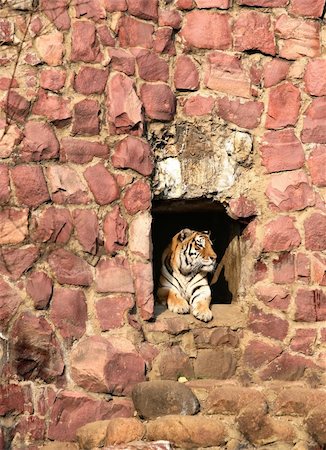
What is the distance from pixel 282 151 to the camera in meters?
8.12

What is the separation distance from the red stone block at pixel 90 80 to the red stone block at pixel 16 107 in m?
0.40

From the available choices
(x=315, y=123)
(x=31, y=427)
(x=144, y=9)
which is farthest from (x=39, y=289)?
(x=315, y=123)

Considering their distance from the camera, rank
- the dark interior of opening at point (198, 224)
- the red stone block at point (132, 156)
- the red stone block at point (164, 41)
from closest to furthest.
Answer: the red stone block at point (132, 156) → the red stone block at point (164, 41) → the dark interior of opening at point (198, 224)

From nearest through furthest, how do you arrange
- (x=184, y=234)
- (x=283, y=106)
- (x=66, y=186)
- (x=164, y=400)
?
(x=164, y=400) → (x=66, y=186) → (x=283, y=106) → (x=184, y=234)

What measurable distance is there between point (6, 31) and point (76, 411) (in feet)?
8.18

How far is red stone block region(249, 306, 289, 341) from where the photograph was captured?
7.98m

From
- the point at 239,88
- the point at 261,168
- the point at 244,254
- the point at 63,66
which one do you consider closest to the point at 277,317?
the point at 244,254

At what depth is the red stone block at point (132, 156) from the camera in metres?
7.59

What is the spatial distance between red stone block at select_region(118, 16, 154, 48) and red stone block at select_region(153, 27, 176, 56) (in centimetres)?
4

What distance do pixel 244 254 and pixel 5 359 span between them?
2062mm

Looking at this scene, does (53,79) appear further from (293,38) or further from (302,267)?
(302,267)

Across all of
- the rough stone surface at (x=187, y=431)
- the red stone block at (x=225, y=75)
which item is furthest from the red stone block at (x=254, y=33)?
the rough stone surface at (x=187, y=431)

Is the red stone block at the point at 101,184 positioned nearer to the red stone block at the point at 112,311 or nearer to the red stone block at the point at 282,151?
the red stone block at the point at 112,311

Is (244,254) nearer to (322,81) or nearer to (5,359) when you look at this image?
(322,81)
